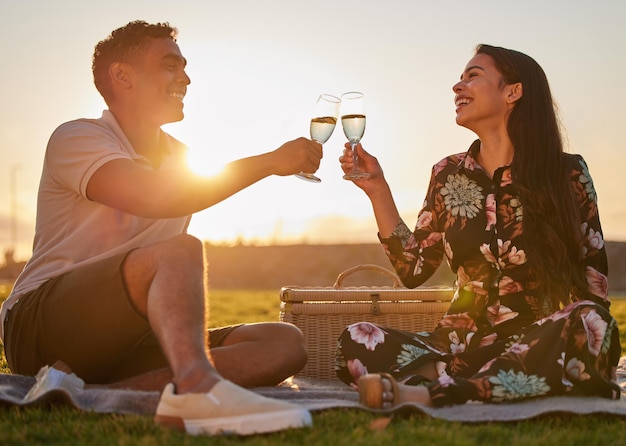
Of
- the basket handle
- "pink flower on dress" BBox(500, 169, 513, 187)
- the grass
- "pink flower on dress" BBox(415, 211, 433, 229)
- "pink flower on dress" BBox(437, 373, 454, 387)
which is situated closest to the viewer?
the grass

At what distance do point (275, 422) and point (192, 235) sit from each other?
83 cm

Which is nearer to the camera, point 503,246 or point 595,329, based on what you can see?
point 595,329

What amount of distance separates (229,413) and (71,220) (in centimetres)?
145

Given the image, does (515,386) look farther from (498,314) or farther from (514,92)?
(514,92)

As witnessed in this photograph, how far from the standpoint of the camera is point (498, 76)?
4.30m

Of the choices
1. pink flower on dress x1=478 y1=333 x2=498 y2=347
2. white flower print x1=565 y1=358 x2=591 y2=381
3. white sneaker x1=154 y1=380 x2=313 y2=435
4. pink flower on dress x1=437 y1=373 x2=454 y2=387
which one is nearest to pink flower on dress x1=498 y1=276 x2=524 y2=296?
pink flower on dress x1=478 y1=333 x2=498 y2=347

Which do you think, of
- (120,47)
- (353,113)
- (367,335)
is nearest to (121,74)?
(120,47)

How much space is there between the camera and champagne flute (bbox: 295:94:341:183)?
402 centimetres

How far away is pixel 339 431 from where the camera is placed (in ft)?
9.04

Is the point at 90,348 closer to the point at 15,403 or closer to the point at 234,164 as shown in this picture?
the point at 15,403

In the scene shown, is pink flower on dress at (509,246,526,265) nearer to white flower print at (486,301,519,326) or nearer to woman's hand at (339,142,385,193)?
white flower print at (486,301,519,326)

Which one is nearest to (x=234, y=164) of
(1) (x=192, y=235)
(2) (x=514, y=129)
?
(1) (x=192, y=235)

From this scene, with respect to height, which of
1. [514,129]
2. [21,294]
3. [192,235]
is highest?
[514,129]

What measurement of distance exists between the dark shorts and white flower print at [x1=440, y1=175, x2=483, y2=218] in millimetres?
1721
